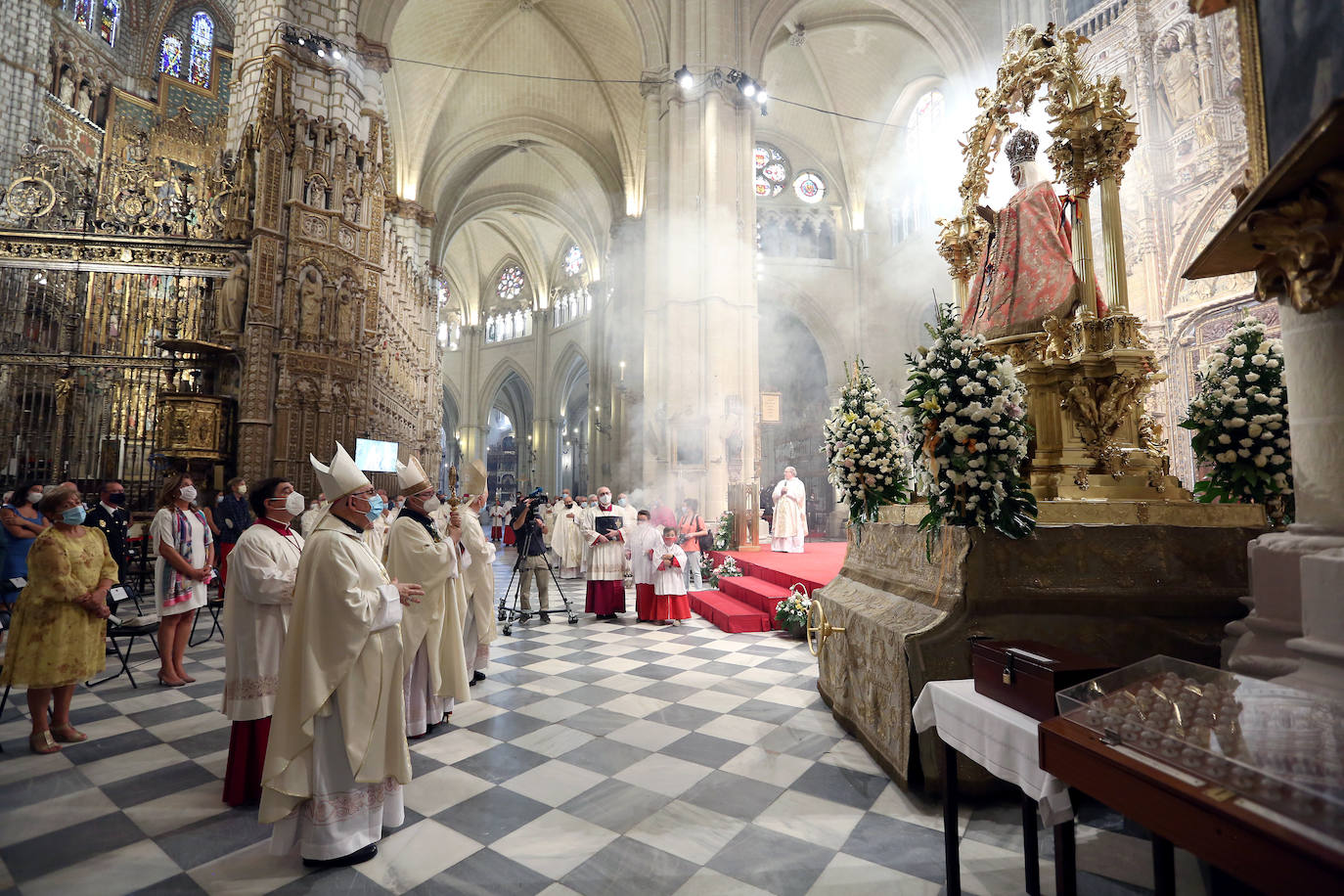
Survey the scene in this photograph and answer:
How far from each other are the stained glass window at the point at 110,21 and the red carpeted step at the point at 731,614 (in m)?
21.9

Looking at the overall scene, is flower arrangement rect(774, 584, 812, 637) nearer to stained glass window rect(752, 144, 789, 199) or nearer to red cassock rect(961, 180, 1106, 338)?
red cassock rect(961, 180, 1106, 338)

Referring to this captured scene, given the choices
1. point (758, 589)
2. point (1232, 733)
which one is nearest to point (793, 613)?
point (758, 589)

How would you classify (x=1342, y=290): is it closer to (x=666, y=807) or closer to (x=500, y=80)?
(x=666, y=807)

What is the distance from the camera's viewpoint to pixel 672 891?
235 centimetres

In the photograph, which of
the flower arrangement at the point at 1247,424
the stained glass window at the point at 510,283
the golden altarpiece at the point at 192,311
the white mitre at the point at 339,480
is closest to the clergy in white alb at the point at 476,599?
the white mitre at the point at 339,480

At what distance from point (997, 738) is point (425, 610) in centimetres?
324

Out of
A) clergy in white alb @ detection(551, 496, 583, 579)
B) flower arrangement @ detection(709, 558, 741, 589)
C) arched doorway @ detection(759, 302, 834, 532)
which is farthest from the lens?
arched doorway @ detection(759, 302, 834, 532)

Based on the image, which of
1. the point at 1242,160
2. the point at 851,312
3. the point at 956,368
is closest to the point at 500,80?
the point at 851,312

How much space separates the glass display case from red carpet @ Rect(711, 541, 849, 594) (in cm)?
480

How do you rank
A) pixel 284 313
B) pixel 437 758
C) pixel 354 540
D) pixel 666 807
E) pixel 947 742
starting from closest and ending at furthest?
pixel 947 742, pixel 354 540, pixel 666 807, pixel 437 758, pixel 284 313

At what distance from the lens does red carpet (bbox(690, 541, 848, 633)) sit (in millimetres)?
7211

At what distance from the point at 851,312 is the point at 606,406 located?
386 inches

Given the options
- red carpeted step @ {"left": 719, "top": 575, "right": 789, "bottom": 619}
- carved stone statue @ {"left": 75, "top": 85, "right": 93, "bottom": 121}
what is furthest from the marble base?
carved stone statue @ {"left": 75, "top": 85, "right": 93, "bottom": 121}

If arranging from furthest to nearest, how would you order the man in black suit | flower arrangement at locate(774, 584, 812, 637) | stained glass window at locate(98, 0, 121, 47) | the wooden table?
stained glass window at locate(98, 0, 121, 47), the man in black suit, flower arrangement at locate(774, 584, 812, 637), the wooden table
